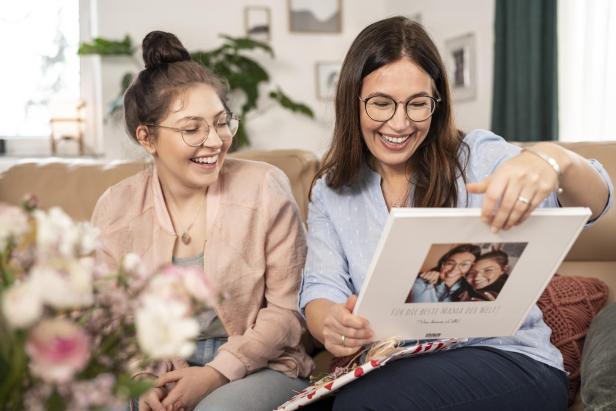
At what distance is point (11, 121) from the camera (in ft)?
17.4

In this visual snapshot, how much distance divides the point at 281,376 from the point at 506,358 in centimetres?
53

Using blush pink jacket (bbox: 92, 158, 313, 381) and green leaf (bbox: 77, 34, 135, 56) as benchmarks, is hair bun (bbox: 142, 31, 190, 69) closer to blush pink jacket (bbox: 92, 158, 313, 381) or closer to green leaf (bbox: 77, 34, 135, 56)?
blush pink jacket (bbox: 92, 158, 313, 381)

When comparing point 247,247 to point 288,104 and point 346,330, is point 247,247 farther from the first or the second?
point 288,104

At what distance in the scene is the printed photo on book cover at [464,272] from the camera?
1201 millimetres

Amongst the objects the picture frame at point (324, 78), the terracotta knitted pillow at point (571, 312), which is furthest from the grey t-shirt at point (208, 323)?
the picture frame at point (324, 78)

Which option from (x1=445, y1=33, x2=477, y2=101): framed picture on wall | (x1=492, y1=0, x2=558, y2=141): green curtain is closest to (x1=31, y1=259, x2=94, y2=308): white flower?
(x1=492, y1=0, x2=558, y2=141): green curtain

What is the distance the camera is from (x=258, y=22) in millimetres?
5582

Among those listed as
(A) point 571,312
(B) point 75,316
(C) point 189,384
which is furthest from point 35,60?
(B) point 75,316

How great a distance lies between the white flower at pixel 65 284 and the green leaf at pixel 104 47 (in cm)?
473

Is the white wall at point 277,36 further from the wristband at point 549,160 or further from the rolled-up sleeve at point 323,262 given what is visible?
the wristband at point 549,160

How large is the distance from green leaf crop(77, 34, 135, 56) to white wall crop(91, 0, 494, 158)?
20 cm

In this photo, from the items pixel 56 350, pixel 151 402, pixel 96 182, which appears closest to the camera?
pixel 56 350

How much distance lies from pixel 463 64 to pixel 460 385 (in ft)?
12.4

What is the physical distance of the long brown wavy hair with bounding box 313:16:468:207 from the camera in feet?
5.12
